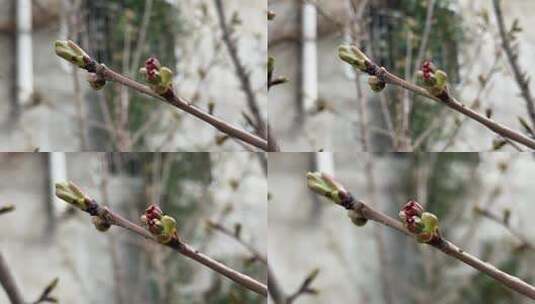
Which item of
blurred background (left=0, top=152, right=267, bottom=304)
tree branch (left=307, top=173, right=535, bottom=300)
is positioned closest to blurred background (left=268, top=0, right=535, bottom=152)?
blurred background (left=0, top=152, right=267, bottom=304)

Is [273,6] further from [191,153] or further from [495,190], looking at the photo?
[495,190]

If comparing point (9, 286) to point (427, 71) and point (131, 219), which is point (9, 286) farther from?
point (131, 219)

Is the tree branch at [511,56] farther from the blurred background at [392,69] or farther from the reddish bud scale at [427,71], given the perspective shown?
the reddish bud scale at [427,71]

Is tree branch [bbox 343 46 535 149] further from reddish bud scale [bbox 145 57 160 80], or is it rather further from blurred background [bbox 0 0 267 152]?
blurred background [bbox 0 0 267 152]

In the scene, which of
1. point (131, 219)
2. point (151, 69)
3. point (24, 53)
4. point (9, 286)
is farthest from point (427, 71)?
point (131, 219)

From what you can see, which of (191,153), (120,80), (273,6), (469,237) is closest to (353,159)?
(191,153)

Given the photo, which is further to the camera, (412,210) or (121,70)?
(121,70)

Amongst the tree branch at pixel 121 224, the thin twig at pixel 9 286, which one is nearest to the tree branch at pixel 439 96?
the tree branch at pixel 121 224
